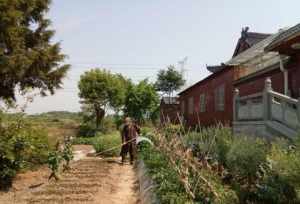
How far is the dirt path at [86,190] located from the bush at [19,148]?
0.76 meters

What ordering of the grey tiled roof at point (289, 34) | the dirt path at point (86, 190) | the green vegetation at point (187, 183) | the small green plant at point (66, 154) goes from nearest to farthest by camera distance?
the green vegetation at point (187, 183)
the dirt path at point (86, 190)
the grey tiled roof at point (289, 34)
the small green plant at point (66, 154)

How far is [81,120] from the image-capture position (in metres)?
40.9

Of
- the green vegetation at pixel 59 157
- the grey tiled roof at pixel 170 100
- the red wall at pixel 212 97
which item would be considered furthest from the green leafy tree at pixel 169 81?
the green vegetation at pixel 59 157

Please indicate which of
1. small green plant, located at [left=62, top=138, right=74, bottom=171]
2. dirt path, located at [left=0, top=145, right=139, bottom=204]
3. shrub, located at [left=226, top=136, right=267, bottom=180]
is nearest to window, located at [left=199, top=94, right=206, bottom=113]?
dirt path, located at [left=0, top=145, right=139, bottom=204]

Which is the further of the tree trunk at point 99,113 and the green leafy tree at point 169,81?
the green leafy tree at point 169,81

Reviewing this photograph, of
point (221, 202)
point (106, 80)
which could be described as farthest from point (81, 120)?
point (221, 202)

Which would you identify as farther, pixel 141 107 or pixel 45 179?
pixel 141 107

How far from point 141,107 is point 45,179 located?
26.6 metres

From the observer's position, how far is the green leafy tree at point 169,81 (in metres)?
47.8

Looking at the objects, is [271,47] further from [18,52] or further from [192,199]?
[18,52]

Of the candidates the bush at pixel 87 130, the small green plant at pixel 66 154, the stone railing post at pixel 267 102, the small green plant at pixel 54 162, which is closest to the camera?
the stone railing post at pixel 267 102

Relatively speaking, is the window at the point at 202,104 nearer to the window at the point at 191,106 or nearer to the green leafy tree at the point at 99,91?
the window at the point at 191,106

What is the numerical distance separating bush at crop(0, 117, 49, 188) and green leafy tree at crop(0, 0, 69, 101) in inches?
181

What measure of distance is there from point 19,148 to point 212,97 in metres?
15.4
